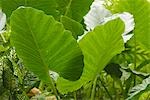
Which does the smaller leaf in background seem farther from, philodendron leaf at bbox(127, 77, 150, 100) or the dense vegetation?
philodendron leaf at bbox(127, 77, 150, 100)

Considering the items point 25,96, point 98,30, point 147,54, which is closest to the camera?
point 98,30

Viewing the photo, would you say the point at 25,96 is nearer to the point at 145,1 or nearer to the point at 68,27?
the point at 68,27

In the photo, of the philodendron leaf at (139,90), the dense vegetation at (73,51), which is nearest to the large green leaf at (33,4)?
the dense vegetation at (73,51)

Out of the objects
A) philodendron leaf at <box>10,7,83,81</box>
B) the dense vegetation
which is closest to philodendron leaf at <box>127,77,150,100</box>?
the dense vegetation

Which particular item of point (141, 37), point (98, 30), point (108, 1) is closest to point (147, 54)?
point (141, 37)

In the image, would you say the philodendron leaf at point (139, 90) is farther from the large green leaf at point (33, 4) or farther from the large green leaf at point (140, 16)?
the large green leaf at point (33, 4)

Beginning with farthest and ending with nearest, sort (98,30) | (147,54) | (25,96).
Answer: (147,54) < (25,96) < (98,30)

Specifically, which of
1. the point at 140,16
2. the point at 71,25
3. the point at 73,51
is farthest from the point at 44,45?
the point at 140,16
